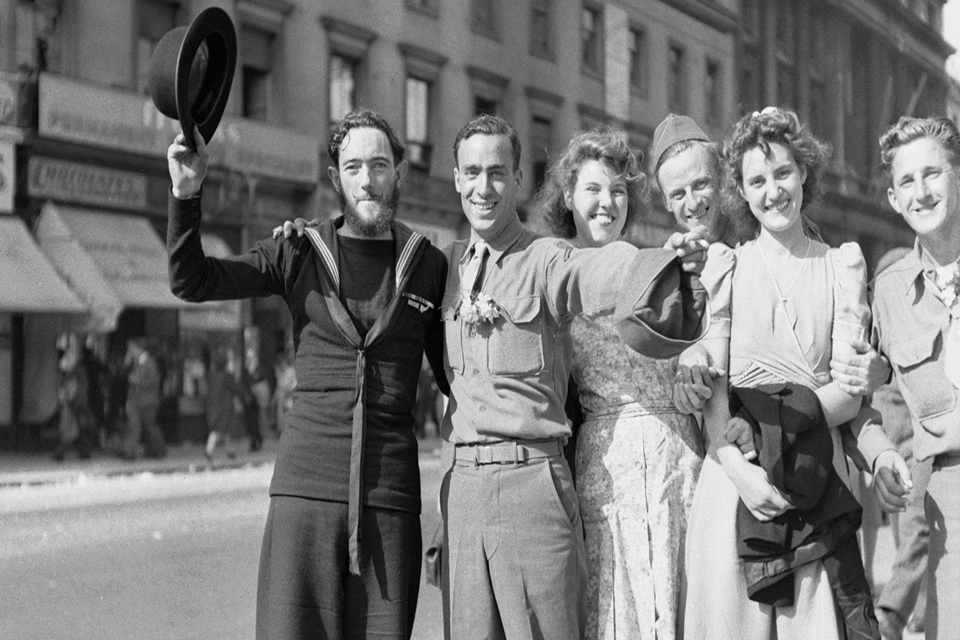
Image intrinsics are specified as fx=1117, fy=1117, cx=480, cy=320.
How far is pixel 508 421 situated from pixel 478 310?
1.14 feet

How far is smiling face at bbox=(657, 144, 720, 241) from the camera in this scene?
3.89 metres

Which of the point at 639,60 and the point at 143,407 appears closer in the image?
the point at 143,407

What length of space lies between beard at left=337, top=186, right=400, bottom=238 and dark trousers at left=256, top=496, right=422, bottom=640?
897 millimetres

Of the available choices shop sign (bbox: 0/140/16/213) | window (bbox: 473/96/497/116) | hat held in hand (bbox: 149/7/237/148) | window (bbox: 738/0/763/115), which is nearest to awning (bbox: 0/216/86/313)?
shop sign (bbox: 0/140/16/213)

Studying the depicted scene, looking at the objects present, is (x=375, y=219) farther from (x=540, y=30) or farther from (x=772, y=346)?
(x=540, y=30)

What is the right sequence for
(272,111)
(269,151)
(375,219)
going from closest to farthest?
(375,219) < (269,151) < (272,111)

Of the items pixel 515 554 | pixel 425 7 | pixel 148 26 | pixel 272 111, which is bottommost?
pixel 515 554

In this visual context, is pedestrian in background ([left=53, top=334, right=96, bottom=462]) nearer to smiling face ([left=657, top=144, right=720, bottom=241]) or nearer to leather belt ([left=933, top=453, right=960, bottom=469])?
smiling face ([left=657, top=144, right=720, bottom=241])

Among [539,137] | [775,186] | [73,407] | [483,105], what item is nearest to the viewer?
[775,186]

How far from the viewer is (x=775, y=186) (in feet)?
11.1

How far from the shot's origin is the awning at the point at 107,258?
1730 cm

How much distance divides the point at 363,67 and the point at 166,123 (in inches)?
207

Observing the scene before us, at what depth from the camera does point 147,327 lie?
19.2m

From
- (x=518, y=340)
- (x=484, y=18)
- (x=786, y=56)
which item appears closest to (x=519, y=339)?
(x=518, y=340)
